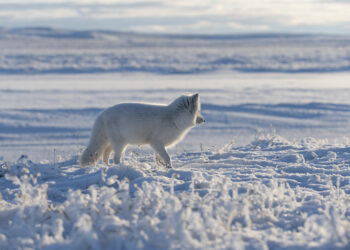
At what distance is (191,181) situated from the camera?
4.80 meters

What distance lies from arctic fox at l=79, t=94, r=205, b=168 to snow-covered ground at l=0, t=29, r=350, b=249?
0.94 feet

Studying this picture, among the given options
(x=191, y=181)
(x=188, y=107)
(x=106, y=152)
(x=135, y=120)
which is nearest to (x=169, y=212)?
(x=191, y=181)

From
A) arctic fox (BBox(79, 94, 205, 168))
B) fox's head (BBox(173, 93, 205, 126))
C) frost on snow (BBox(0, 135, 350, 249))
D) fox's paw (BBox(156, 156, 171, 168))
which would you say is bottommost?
frost on snow (BBox(0, 135, 350, 249))

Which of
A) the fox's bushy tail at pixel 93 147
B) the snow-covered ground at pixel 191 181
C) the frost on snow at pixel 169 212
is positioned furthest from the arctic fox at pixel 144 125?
the frost on snow at pixel 169 212

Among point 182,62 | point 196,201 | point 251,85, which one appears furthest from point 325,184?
point 182,62

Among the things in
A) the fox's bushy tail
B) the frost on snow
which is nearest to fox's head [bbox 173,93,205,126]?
the frost on snow

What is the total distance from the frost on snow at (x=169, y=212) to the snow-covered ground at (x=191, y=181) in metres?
0.01

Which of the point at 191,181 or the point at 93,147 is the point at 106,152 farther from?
the point at 191,181

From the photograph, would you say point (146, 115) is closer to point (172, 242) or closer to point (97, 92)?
point (172, 242)

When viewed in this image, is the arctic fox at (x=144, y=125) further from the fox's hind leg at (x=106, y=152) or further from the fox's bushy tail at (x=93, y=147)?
the fox's hind leg at (x=106, y=152)

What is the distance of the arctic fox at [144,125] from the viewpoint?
568cm

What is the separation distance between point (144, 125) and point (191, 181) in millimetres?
1193

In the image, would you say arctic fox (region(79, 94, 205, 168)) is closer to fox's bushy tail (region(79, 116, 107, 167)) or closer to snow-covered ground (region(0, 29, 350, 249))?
fox's bushy tail (region(79, 116, 107, 167))

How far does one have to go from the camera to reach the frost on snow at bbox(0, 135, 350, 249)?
3154 mm
